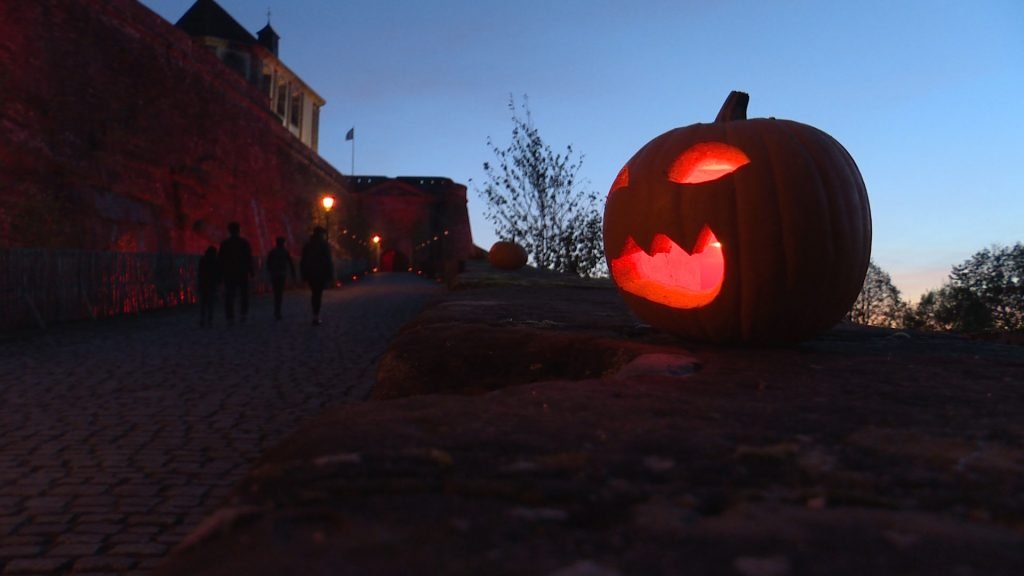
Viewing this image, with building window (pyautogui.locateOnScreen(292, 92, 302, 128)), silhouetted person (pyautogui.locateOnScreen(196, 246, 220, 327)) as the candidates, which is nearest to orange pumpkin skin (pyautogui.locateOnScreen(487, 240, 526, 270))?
silhouetted person (pyautogui.locateOnScreen(196, 246, 220, 327))

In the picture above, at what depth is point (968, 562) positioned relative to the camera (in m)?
0.84

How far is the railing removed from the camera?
10.1 meters

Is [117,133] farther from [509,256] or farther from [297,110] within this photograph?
[297,110]

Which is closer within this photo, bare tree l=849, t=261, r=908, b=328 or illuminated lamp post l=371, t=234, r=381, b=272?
bare tree l=849, t=261, r=908, b=328

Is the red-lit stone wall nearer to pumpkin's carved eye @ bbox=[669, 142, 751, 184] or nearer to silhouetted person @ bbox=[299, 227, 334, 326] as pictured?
silhouetted person @ bbox=[299, 227, 334, 326]

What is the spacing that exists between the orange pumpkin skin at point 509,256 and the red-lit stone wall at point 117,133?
8943mm

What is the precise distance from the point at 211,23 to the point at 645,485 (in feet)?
156

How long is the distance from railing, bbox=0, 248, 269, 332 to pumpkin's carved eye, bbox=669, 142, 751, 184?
1007 cm

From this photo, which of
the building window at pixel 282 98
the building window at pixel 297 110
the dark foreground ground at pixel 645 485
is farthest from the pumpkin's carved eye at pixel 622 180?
the building window at pixel 297 110

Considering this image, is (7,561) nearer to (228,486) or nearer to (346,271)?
(228,486)

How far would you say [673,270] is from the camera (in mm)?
3219

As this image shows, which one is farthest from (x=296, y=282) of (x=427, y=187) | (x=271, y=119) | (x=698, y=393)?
(x=427, y=187)

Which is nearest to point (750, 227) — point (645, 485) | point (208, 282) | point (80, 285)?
point (645, 485)

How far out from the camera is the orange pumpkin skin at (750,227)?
114 inches
